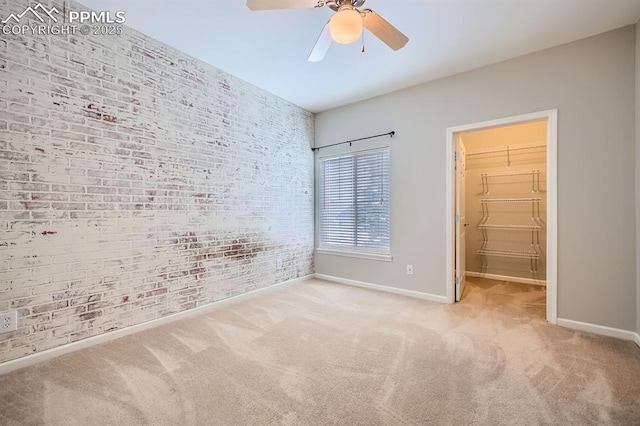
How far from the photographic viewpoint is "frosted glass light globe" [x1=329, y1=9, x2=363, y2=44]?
5.37 feet

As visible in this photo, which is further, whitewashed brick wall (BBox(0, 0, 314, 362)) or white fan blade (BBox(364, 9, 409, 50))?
whitewashed brick wall (BBox(0, 0, 314, 362))

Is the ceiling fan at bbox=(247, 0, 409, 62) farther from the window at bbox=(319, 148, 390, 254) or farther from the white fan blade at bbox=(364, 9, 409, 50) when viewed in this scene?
the window at bbox=(319, 148, 390, 254)

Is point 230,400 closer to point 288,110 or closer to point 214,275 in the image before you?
point 214,275

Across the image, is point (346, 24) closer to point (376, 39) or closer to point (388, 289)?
point (376, 39)

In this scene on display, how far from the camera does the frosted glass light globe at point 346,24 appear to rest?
64.4 inches

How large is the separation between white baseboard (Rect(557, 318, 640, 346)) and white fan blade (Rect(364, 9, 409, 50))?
2976 millimetres

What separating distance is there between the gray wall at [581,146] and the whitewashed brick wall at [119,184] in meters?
2.29

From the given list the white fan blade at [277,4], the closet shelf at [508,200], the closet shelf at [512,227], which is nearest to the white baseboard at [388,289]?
the closet shelf at [512,227]

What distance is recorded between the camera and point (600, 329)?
2.60 m

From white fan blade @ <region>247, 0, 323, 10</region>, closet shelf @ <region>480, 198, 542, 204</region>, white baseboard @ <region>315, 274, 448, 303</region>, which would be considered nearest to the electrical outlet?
white fan blade @ <region>247, 0, 323, 10</region>

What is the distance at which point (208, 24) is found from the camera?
100 inches

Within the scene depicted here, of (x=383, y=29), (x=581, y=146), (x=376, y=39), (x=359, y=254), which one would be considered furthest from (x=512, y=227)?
(x=383, y=29)

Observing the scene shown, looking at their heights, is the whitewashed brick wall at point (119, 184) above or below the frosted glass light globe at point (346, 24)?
below

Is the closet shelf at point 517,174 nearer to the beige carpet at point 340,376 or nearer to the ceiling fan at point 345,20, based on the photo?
the beige carpet at point 340,376
